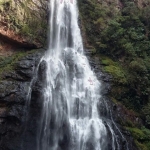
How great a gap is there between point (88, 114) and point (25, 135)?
11.3 ft

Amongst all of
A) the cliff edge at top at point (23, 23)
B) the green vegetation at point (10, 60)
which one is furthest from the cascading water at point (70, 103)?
the green vegetation at point (10, 60)

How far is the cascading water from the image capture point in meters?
13.0

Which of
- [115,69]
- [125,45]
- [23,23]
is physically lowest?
[115,69]

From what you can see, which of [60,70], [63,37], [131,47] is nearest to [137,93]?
[131,47]

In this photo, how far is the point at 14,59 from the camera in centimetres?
1600

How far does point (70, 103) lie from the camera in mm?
14359

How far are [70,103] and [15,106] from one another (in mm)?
2873

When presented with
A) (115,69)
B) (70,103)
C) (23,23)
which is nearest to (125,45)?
(115,69)

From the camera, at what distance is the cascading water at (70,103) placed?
12953 millimetres

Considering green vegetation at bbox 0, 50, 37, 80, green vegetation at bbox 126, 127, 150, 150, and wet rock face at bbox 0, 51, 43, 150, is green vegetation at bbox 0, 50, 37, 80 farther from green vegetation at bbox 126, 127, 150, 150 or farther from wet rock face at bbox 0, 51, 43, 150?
green vegetation at bbox 126, 127, 150, 150

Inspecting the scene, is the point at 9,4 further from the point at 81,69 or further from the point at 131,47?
the point at 131,47

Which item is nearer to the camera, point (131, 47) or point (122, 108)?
point (122, 108)

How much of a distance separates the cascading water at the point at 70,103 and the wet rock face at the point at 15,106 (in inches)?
35.6

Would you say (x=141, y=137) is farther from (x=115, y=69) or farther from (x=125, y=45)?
(x=125, y=45)
